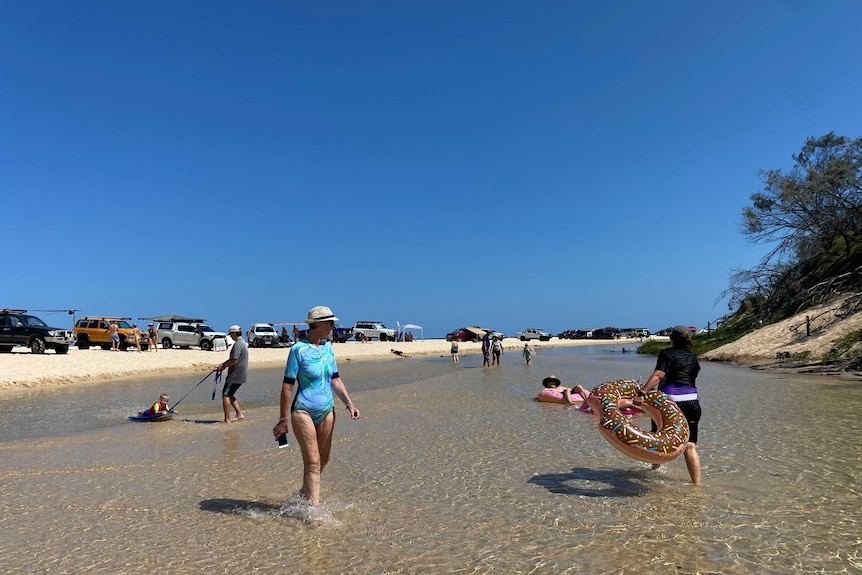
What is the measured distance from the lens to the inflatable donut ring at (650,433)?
6.03m

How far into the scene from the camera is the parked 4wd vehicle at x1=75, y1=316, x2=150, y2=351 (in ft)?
112

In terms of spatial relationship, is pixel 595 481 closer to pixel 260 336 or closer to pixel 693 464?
pixel 693 464

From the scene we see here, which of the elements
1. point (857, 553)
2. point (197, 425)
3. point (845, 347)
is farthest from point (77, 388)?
point (845, 347)

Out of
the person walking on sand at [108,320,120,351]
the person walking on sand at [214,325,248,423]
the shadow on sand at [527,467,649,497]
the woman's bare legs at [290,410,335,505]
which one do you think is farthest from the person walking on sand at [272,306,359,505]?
the person walking on sand at [108,320,120,351]

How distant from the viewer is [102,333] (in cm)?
3462

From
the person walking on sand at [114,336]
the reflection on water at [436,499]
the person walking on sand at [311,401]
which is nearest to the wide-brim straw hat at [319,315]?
the person walking on sand at [311,401]

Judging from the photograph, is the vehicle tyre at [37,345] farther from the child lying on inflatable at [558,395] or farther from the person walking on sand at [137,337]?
the child lying on inflatable at [558,395]

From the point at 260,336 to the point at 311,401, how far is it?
39.3 metres

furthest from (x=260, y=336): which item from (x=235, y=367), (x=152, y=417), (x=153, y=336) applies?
(x=235, y=367)

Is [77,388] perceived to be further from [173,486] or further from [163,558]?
[163,558]

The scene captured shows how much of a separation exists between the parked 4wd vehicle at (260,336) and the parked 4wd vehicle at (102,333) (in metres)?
8.75

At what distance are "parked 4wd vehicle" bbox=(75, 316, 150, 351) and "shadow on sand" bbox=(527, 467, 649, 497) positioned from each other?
33635 mm

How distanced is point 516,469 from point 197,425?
24.8ft

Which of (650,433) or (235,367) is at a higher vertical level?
(235,367)
